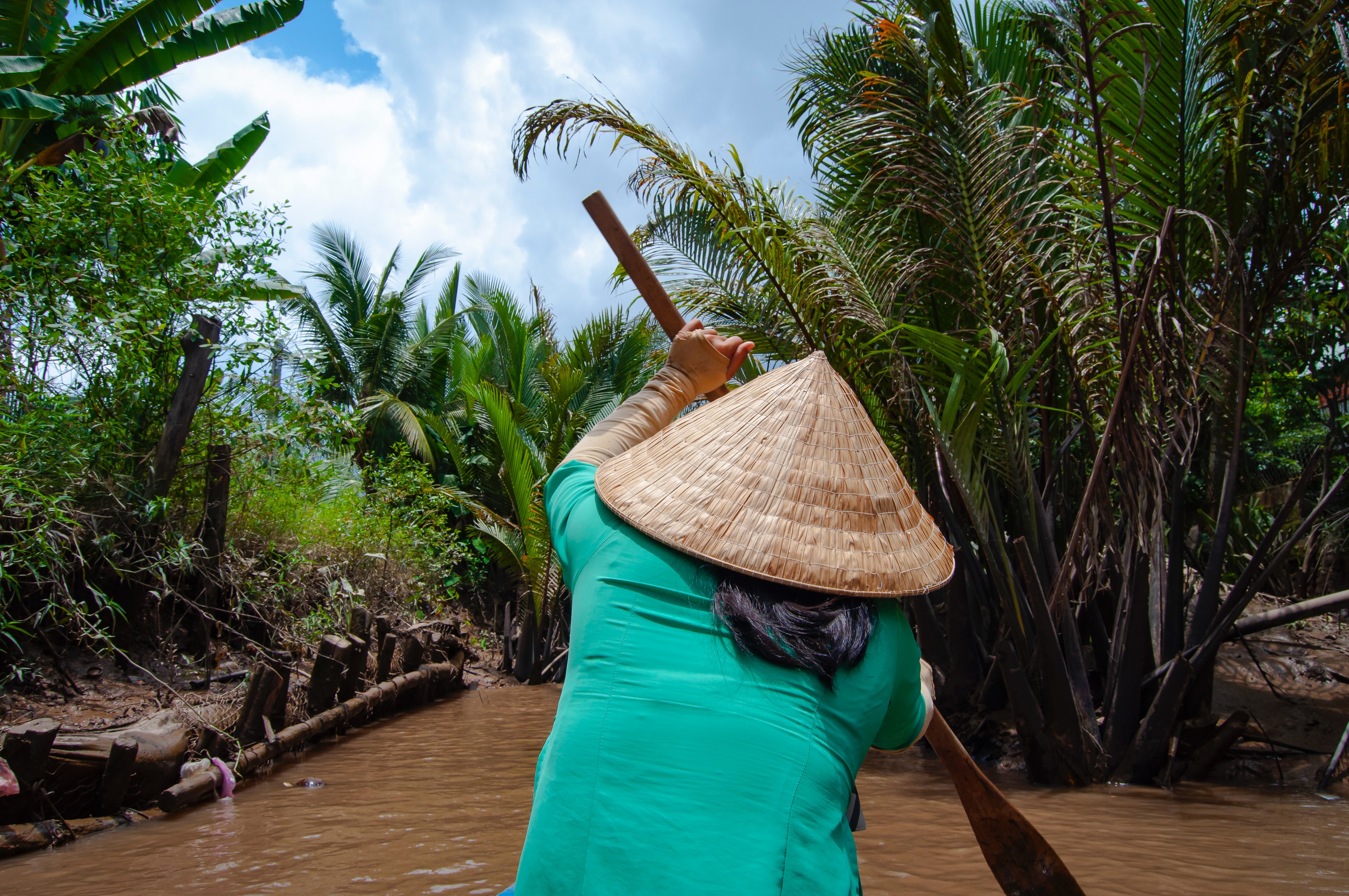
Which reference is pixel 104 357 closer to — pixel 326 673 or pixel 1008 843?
pixel 326 673

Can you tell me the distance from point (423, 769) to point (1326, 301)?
701cm

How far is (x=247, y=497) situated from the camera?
22.4 feet

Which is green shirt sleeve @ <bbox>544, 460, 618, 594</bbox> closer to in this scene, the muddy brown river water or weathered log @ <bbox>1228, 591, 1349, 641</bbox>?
the muddy brown river water

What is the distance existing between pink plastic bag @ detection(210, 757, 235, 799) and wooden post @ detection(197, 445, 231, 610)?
5.18ft

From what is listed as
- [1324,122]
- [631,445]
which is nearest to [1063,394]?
[1324,122]

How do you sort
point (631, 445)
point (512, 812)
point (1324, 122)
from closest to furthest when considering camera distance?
point (631, 445), point (1324, 122), point (512, 812)

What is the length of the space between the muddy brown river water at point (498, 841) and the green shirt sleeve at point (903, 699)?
101 inches

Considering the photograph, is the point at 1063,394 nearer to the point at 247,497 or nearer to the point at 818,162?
the point at 818,162

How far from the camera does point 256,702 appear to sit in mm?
5477

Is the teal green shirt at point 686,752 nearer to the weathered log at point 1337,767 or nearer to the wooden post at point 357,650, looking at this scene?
the weathered log at point 1337,767

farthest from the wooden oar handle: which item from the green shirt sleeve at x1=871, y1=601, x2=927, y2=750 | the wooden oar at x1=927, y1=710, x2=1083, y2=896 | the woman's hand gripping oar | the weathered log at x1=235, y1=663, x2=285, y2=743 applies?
the weathered log at x1=235, y1=663, x2=285, y2=743

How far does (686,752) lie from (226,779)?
5.01 m

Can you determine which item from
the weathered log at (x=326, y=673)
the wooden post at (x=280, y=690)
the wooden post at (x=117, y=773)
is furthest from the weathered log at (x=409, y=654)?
the wooden post at (x=117, y=773)

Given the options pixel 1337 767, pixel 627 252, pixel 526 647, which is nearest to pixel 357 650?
pixel 627 252
